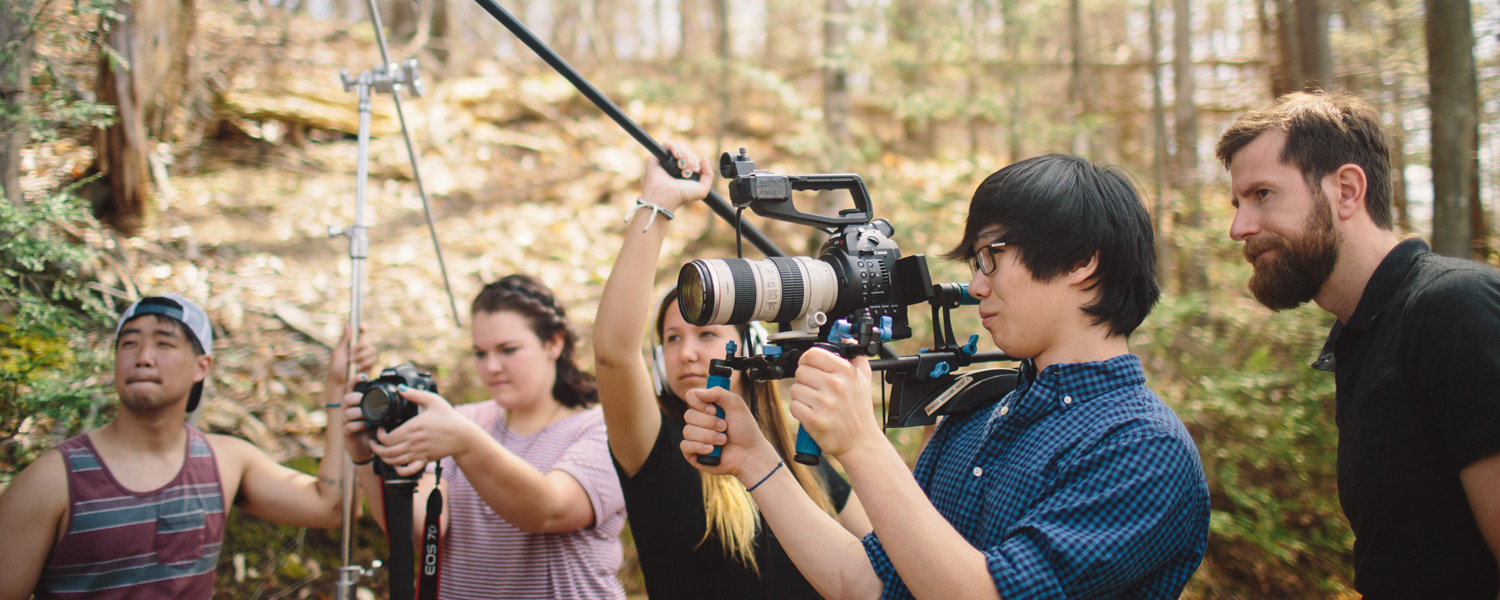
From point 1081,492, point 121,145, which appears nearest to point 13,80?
point 121,145

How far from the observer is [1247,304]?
5211 millimetres

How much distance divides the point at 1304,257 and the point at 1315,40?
2944 millimetres

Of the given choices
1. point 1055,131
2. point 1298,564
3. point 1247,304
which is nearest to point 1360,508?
point 1298,564

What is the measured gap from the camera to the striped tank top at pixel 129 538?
7.17 feet

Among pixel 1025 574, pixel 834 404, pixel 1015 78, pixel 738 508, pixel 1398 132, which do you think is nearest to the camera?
pixel 1025 574

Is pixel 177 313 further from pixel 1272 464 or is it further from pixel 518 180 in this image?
pixel 518 180

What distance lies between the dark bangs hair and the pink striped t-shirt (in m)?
1.52

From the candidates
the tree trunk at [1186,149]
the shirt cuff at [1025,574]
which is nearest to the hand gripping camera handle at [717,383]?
the shirt cuff at [1025,574]

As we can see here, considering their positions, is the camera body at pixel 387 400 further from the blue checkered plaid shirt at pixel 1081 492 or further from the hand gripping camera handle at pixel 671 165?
the blue checkered plaid shirt at pixel 1081 492

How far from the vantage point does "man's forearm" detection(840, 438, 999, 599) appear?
116 centimetres

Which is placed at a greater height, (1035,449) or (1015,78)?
(1015,78)

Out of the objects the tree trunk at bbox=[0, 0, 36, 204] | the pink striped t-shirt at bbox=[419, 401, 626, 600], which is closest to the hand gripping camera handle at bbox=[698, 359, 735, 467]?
the pink striped t-shirt at bbox=[419, 401, 626, 600]

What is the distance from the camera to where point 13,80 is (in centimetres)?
265

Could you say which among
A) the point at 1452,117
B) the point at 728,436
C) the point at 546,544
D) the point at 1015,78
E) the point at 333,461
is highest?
the point at 1015,78
